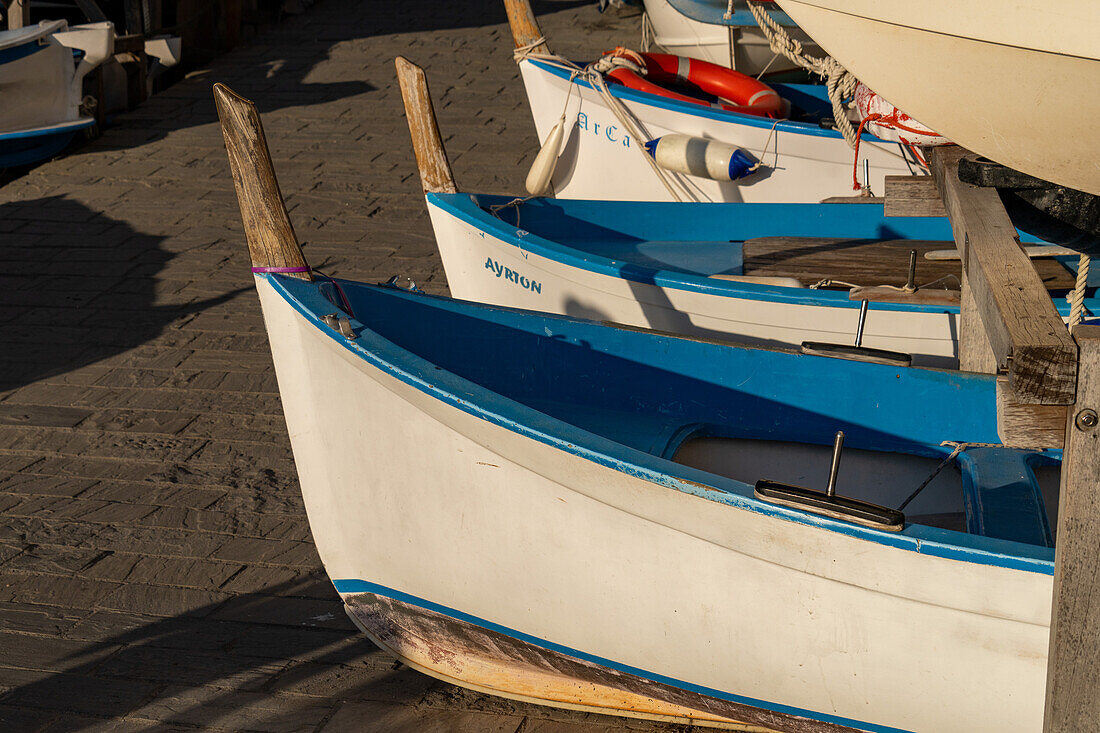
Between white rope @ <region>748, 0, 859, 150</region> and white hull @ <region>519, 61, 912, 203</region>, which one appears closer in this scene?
white rope @ <region>748, 0, 859, 150</region>

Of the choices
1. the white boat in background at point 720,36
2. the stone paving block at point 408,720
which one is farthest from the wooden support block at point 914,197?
the white boat in background at point 720,36

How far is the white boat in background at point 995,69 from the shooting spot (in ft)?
6.62

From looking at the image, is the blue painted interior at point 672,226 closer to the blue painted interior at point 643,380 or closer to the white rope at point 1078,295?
the blue painted interior at point 643,380

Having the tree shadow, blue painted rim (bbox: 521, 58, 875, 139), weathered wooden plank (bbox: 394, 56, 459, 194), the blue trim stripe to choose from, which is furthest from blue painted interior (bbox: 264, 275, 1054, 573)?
the tree shadow

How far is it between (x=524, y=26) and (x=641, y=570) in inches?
161

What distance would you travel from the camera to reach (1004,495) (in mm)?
2871

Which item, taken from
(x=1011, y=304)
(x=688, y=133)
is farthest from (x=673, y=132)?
(x=1011, y=304)

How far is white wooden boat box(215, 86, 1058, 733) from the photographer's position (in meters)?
2.42

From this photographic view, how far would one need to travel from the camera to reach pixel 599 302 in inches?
168

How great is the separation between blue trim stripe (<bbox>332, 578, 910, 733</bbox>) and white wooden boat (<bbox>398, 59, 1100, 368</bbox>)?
146 centimetres

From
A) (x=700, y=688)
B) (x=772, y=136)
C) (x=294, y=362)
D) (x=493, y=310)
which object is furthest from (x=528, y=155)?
(x=700, y=688)

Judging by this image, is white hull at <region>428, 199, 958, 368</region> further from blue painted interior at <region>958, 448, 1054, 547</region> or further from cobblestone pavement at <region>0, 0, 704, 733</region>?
cobblestone pavement at <region>0, 0, 704, 733</region>

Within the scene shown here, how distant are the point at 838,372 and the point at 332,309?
1534 mm

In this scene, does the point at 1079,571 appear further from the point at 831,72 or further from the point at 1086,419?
the point at 831,72
